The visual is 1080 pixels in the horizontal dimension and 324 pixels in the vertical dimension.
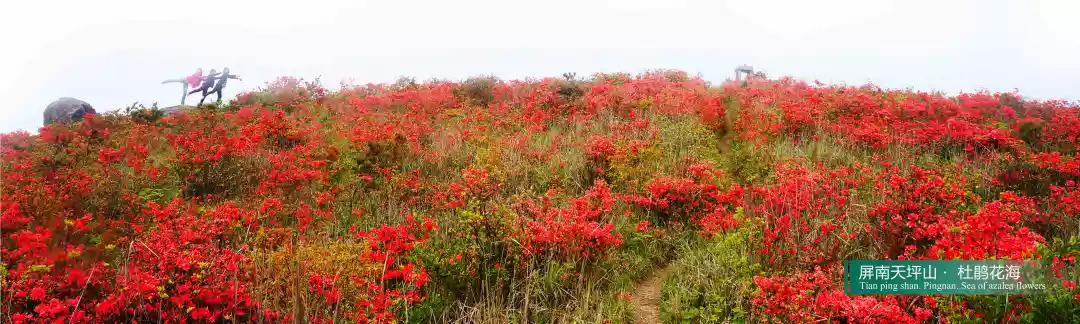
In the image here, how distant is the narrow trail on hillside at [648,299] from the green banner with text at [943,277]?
4.57 ft

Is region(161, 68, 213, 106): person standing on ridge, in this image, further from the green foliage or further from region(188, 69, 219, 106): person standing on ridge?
the green foliage

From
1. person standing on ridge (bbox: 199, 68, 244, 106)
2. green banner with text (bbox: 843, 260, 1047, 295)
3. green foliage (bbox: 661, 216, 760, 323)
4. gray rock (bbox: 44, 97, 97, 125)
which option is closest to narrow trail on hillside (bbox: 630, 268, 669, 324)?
green foliage (bbox: 661, 216, 760, 323)

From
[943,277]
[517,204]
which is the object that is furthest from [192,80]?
[943,277]

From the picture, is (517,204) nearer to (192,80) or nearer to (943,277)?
(943,277)

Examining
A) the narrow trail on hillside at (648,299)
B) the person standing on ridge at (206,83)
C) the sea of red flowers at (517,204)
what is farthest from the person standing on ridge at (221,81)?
the narrow trail on hillside at (648,299)

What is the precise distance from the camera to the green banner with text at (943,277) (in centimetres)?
309

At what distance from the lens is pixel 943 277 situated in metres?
3.43

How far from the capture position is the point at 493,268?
417 cm

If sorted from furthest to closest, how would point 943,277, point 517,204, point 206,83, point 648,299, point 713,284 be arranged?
point 206,83 < point 517,204 < point 648,299 < point 713,284 < point 943,277

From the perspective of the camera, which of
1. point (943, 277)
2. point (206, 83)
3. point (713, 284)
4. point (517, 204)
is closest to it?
point (943, 277)

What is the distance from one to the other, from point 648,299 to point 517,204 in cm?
140

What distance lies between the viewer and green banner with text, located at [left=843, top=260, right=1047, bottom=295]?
309cm

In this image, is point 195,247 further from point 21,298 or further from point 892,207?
point 892,207

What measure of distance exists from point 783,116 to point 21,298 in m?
10.1
